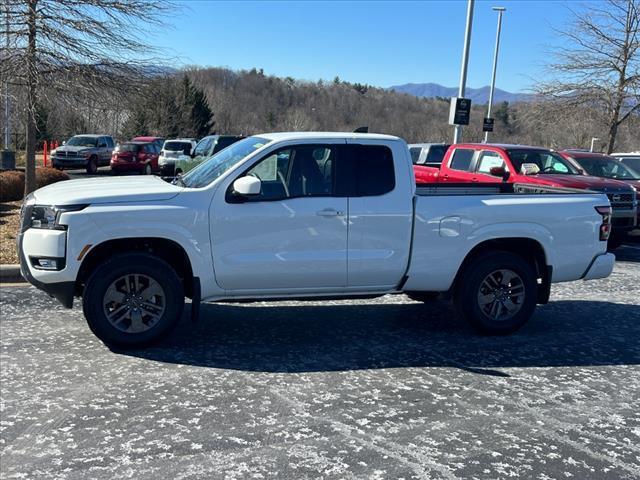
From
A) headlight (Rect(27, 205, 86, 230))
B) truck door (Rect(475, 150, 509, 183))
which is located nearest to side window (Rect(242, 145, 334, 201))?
headlight (Rect(27, 205, 86, 230))

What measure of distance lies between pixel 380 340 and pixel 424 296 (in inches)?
44.7

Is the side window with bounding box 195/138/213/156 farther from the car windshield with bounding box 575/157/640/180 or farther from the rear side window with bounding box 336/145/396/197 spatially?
the rear side window with bounding box 336/145/396/197

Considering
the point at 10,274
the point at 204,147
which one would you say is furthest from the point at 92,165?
the point at 10,274

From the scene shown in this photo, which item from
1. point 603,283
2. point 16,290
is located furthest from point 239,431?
point 603,283

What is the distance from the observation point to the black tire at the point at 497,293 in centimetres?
591

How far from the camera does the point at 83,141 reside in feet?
94.9

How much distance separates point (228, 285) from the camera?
17.6 feet

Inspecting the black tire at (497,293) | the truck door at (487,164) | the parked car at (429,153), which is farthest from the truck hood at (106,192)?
the parked car at (429,153)

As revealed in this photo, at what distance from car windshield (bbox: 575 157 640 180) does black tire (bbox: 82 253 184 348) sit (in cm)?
1104

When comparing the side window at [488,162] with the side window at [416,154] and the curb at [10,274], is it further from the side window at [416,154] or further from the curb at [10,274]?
the curb at [10,274]

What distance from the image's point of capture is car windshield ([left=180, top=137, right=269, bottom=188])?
18.1 ft

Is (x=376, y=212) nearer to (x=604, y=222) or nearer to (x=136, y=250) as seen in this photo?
(x=136, y=250)

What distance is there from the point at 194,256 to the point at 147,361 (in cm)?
94

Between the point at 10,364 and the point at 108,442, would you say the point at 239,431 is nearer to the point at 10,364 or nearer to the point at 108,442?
the point at 108,442
